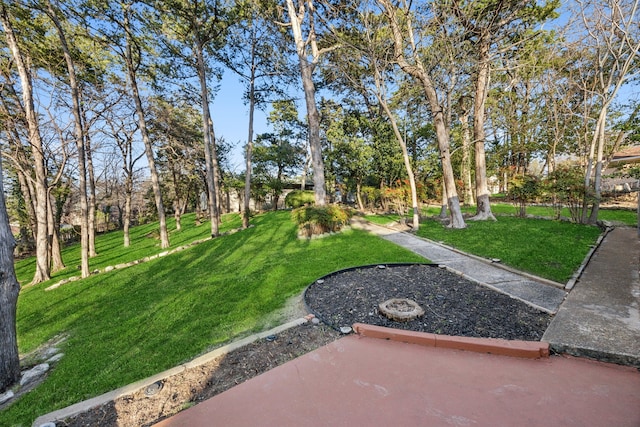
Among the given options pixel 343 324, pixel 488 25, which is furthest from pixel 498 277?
pixel 488 25

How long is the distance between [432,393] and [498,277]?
3.55 meters

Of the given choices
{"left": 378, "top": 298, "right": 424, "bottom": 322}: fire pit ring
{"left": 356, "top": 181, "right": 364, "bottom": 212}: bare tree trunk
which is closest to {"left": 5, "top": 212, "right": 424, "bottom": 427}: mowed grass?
{"left": 378, "top": 298, "right": 424, "bottom": 322}: fire pit ring

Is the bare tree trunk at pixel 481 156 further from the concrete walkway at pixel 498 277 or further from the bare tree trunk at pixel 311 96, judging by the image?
the bare tree trunk at pixel 311 96

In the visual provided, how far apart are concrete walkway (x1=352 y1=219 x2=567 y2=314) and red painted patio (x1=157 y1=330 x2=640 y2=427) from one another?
4.72 ft

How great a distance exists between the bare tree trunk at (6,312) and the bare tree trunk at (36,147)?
632 centimetres

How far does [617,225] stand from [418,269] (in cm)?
872

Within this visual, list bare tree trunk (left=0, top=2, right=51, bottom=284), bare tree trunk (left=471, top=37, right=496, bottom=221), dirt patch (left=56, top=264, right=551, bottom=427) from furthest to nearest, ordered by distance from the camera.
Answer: bare tree trunk (left=471, top=37, right=496, bottom=221)
bare tree trunk (left=0, top=2, right=51, bottom=284)
dirt patch (left=56, top=264, right=551, bottom=427)

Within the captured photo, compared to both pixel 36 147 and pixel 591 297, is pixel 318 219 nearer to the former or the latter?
pixel 591 297

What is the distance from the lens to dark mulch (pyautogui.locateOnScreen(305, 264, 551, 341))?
295 centimetres

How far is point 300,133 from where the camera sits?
1972cm

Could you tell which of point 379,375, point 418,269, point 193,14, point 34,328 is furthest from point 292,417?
point 193,14

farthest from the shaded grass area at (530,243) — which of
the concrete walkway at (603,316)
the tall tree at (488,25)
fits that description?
the tall tree at (488,25)

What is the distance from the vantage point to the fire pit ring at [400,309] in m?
3.16

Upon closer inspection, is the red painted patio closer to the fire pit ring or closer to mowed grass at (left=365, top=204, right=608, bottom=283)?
the fire pit ring
